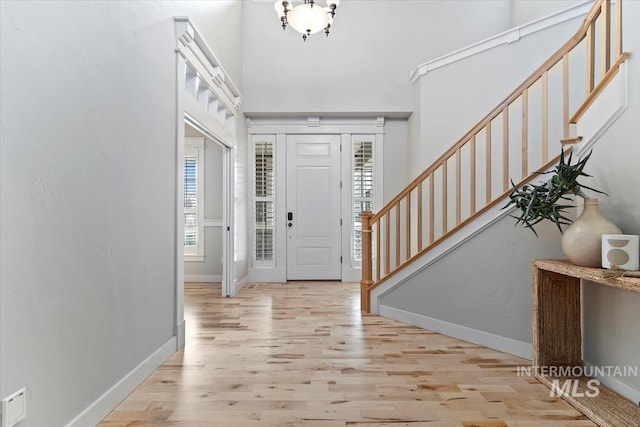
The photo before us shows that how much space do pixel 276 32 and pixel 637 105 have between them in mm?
4639

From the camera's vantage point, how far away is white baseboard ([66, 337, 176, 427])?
1.70 m

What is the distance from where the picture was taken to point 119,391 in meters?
1.98

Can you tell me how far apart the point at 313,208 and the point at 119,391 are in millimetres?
3910

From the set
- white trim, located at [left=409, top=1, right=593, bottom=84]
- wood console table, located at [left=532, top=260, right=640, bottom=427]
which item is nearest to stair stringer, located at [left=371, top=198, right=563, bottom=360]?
wood console table, located at [left=532, top=260, right=640, bottom=427]

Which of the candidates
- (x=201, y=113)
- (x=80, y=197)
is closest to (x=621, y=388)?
(x=80, y=197)

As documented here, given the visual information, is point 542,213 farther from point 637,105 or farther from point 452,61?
point 452,61

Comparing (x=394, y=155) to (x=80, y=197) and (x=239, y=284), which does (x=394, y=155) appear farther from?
Answer: (x=80, y=197)

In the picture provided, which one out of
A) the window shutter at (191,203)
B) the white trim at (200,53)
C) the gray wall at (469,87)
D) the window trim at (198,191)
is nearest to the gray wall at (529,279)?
the gray wall at (469,87)

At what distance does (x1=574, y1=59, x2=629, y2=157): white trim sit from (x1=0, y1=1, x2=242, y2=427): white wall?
2790mm

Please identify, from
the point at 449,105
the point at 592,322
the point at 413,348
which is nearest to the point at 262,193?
the point at 449,105

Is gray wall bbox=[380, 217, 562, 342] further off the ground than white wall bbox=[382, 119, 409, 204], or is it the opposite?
white wall bbox=[382, 119, 409, 204]

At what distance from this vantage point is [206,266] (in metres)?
5.68

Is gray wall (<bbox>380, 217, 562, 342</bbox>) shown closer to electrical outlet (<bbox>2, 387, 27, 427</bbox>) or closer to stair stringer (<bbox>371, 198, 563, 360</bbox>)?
stair stringer (<bbox>371, 198, 563, 360</bbox>)

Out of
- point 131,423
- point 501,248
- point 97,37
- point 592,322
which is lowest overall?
point 131,423
